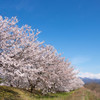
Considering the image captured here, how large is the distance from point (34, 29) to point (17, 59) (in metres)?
5.20

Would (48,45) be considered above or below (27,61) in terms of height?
above

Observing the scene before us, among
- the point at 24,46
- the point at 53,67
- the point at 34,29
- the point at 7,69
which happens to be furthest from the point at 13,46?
the point at 53,67

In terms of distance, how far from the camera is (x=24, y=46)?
52.0 feet

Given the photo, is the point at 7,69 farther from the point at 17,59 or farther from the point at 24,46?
the point at 24,46

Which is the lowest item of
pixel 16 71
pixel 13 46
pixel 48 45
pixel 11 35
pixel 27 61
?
pixel 16 71

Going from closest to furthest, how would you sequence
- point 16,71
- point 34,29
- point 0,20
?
point 16,71 < point 0,20 < point 34,29

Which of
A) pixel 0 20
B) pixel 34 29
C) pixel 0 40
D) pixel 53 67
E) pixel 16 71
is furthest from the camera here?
pixel 53 67

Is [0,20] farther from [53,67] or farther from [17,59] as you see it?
[53,67]

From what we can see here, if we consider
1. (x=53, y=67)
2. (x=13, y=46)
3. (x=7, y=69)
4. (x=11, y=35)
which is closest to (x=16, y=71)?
(x=7, y=69)

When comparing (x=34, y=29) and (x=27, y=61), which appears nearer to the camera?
(x=27, y=61)

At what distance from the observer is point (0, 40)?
559 inches

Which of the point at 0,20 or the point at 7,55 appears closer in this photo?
the point at 7,55

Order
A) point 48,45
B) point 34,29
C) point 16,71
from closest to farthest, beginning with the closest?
point 16,71 < point 34,29 < point 48,45

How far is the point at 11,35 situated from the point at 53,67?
11.5 m
